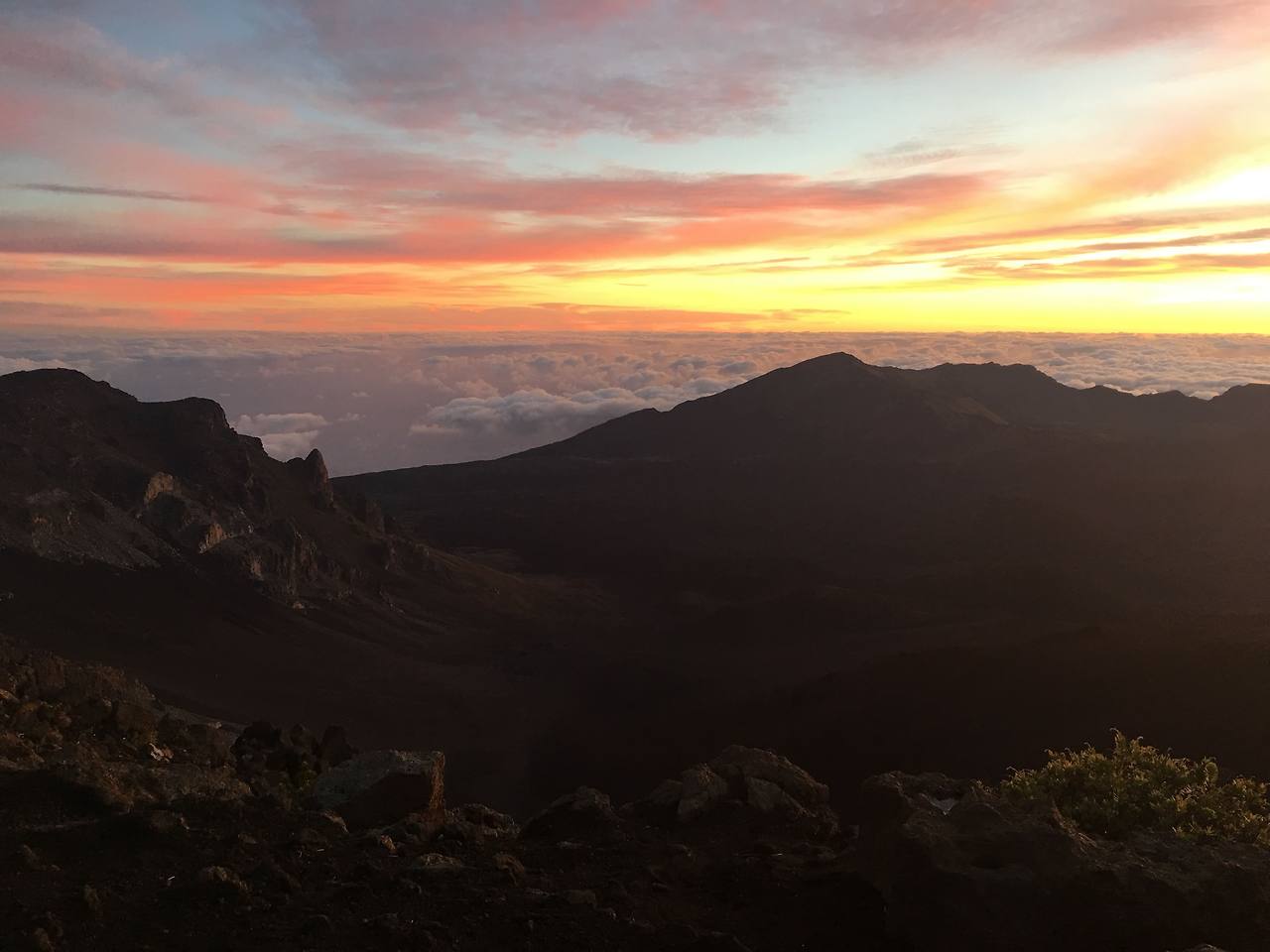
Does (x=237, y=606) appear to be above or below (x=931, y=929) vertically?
below

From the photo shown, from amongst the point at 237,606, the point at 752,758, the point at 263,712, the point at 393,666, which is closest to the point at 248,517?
the point at 237,606

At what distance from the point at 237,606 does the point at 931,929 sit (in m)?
68.3

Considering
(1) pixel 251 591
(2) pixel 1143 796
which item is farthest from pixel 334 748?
(1) pixel 251 591

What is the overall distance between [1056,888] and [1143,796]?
347 cm

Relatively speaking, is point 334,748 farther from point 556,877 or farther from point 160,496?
point 160,496

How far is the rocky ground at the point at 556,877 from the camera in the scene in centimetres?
1121

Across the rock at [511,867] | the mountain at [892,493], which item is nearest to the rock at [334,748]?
the rock at [511,867]

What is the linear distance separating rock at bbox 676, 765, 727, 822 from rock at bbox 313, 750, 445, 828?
17.2ft

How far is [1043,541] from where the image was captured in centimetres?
9306

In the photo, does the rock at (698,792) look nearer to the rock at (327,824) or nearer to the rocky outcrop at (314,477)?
the rock at (327,824)

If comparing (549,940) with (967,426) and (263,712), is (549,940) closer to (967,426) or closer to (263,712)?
(263,712)

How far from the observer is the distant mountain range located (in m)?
46.7

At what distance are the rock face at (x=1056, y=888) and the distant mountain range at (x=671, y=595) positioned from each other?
89.3 ft

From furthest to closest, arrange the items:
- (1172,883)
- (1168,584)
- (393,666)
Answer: (1168,584) < (393,666) < (1172,883)
